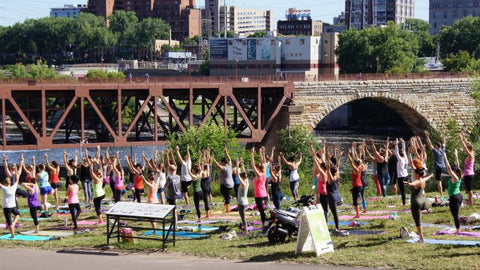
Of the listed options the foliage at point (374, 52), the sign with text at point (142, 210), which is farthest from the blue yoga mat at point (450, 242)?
the foliage at point (374, 52)

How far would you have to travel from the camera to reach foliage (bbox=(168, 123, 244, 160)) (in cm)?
3972

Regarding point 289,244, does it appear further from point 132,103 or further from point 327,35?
point 327,35

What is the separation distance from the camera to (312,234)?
15.8 meters

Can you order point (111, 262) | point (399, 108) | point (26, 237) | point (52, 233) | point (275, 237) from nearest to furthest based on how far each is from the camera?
point (111, 262)
point (275, 237)
point (26, 237)
point (52, 233)
point (399, 108)

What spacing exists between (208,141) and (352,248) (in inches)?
969

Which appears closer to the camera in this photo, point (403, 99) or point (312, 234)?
point (312, 234)

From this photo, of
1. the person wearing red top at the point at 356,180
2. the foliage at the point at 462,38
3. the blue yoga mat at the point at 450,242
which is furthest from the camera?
the foliage at the point at 462,38

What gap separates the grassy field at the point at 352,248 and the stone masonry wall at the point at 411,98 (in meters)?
31.6

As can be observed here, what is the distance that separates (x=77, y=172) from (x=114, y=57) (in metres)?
160

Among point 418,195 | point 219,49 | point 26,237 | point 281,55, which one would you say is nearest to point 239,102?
point 26,237

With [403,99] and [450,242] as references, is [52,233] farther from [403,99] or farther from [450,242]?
[403,99]

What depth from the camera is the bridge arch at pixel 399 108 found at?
171ft

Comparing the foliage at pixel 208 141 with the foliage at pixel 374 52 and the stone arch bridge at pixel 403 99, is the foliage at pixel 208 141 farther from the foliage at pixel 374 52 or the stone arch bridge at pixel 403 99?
the foliage at pixel 374 52

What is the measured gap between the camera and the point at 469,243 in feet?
52.9
